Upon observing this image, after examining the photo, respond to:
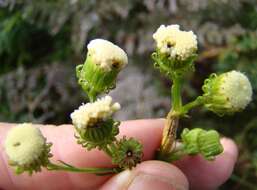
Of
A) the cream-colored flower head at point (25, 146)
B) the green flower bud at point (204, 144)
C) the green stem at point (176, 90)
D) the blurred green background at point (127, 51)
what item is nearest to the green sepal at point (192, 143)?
the green flower bud at point (204, 144)

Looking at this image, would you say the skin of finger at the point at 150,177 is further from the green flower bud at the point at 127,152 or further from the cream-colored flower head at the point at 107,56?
the cream-colored flower head at the point at 107,56

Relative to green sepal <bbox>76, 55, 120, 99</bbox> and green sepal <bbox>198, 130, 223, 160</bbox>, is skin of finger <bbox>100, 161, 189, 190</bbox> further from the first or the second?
green sepal <bbox>76, 55, 120, 99</bbox>

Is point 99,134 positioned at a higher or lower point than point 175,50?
lower

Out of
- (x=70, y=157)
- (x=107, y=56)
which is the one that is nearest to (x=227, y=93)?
(x=107, y=56)

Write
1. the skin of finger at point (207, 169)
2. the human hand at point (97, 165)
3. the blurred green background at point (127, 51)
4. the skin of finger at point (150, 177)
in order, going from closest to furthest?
the skin of finger at point (150, 177) → the human hand at point (97, 165) → the skin of finger at point (207, 169) → the blurred green background at point (127, 51)

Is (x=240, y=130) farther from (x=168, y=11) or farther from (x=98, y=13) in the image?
(x=98, y=13)

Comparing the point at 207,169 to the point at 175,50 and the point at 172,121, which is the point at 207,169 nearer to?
the point at 172,121
